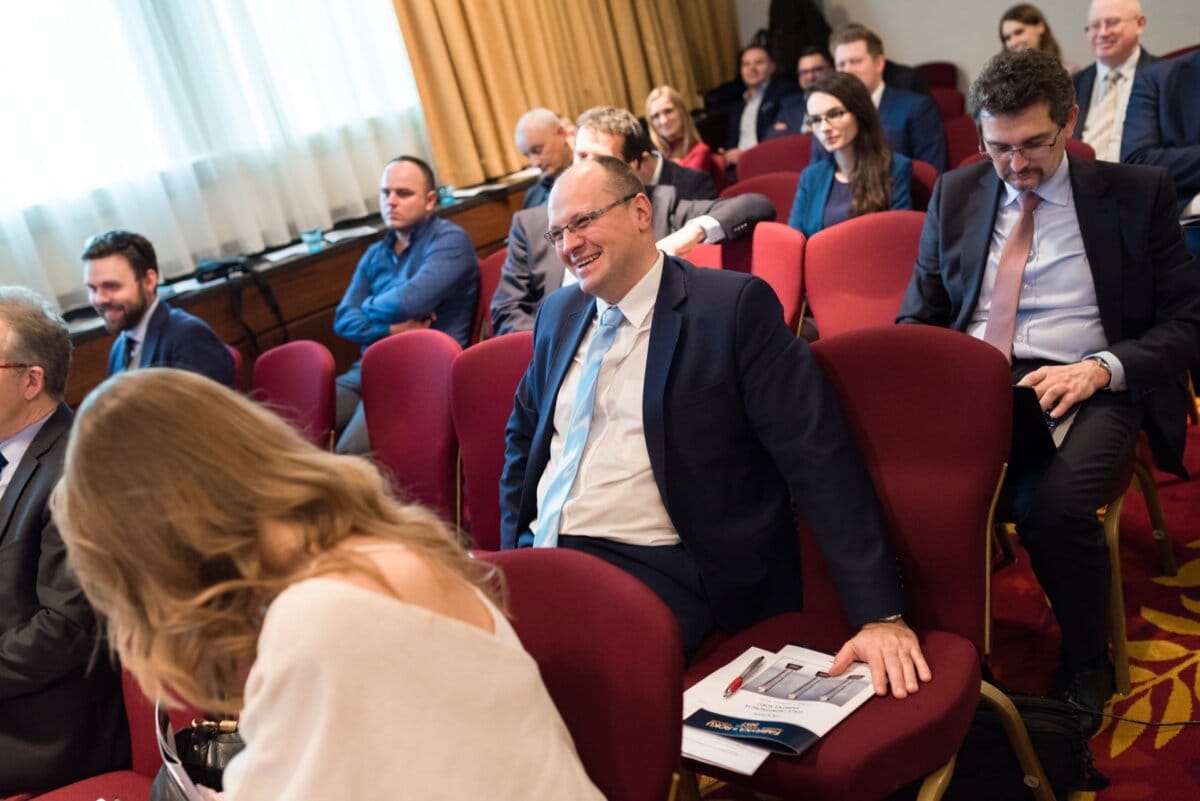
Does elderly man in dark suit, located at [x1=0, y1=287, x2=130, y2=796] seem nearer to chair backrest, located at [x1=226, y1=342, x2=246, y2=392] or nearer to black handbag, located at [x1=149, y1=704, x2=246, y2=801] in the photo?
black handbag, located at [x1=149, y1=704, x2=246, y2=801]

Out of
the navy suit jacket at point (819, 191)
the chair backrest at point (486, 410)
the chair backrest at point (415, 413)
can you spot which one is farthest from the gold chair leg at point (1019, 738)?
the navy suit jacket at point (819, 191)

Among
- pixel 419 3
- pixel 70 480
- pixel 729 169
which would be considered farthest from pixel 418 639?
pixel 729 169

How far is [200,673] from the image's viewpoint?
3.85 feet

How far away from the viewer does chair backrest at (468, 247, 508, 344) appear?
4.42 m

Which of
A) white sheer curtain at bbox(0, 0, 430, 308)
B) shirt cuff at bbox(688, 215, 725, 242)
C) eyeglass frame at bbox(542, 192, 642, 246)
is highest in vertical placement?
white sheer curtain at bbox(0, 0, 430, 308)

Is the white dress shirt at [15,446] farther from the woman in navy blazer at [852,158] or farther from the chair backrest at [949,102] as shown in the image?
the chair backrest at [949,102]

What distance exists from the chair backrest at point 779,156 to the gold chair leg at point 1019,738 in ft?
13.2

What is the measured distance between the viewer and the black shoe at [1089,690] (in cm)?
227

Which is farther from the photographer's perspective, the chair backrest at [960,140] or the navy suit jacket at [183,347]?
the chair backrest at [960,140]

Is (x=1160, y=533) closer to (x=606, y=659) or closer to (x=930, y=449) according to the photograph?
(x=930, y=449)

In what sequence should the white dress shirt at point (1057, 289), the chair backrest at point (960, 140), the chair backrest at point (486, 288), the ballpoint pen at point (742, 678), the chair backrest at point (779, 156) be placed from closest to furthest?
1. the ballpoint pen at point (742, 678)
2. the white dress shirt at point (1057, 289)
3. the chair backrest at point (486, 288)
4. the chair backrest at point (960, 140)
5. the chair backrest at point (779, 156)

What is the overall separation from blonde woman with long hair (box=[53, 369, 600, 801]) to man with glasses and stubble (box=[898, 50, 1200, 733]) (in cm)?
146

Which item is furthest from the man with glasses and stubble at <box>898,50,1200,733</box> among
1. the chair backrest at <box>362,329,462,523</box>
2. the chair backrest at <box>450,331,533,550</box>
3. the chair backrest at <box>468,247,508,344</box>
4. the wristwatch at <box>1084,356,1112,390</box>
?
the chair backrest at <box>468,247,508,344</box>

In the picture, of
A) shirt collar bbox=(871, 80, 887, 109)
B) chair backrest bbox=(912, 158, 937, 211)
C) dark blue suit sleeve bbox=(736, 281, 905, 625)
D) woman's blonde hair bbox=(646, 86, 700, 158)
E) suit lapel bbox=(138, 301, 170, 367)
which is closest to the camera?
dark blue suit sleeve bbox=(736, 281, 905, 625)
